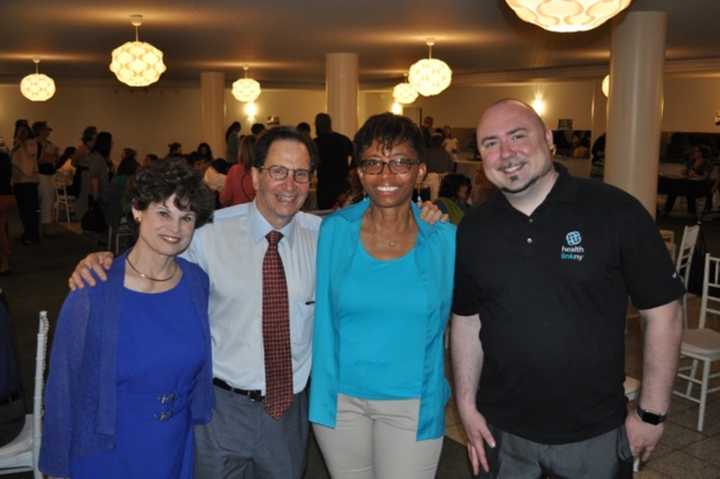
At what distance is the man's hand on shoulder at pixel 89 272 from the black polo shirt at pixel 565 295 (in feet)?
3.50

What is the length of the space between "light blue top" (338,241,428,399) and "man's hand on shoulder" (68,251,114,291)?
68 centimetres

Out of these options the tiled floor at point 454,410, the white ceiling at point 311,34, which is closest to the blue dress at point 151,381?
the tiled floor at point 454,410

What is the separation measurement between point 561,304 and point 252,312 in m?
0.91

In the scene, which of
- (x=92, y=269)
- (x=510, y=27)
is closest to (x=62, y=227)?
(x=510, y=27)

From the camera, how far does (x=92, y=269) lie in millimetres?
2072

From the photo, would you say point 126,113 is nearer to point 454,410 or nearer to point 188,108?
point 188,108

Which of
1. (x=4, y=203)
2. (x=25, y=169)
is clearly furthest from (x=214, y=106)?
(x=4, y=203)

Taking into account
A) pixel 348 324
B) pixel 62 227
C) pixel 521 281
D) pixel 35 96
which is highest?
pixel 35 96

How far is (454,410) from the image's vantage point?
450 centimetres

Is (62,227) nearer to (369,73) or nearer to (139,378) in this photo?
(369,73)

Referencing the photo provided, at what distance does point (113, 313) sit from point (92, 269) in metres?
0.15

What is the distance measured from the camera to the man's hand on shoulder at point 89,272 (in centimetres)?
203

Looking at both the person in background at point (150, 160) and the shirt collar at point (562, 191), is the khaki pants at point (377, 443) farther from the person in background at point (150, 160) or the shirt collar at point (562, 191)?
the person in background at point (150, 160)

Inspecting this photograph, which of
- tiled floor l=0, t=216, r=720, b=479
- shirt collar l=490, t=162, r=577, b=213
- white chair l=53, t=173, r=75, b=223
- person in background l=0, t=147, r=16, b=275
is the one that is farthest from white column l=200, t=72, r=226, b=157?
shirt collar l=490, t=162, r=577, b=213
